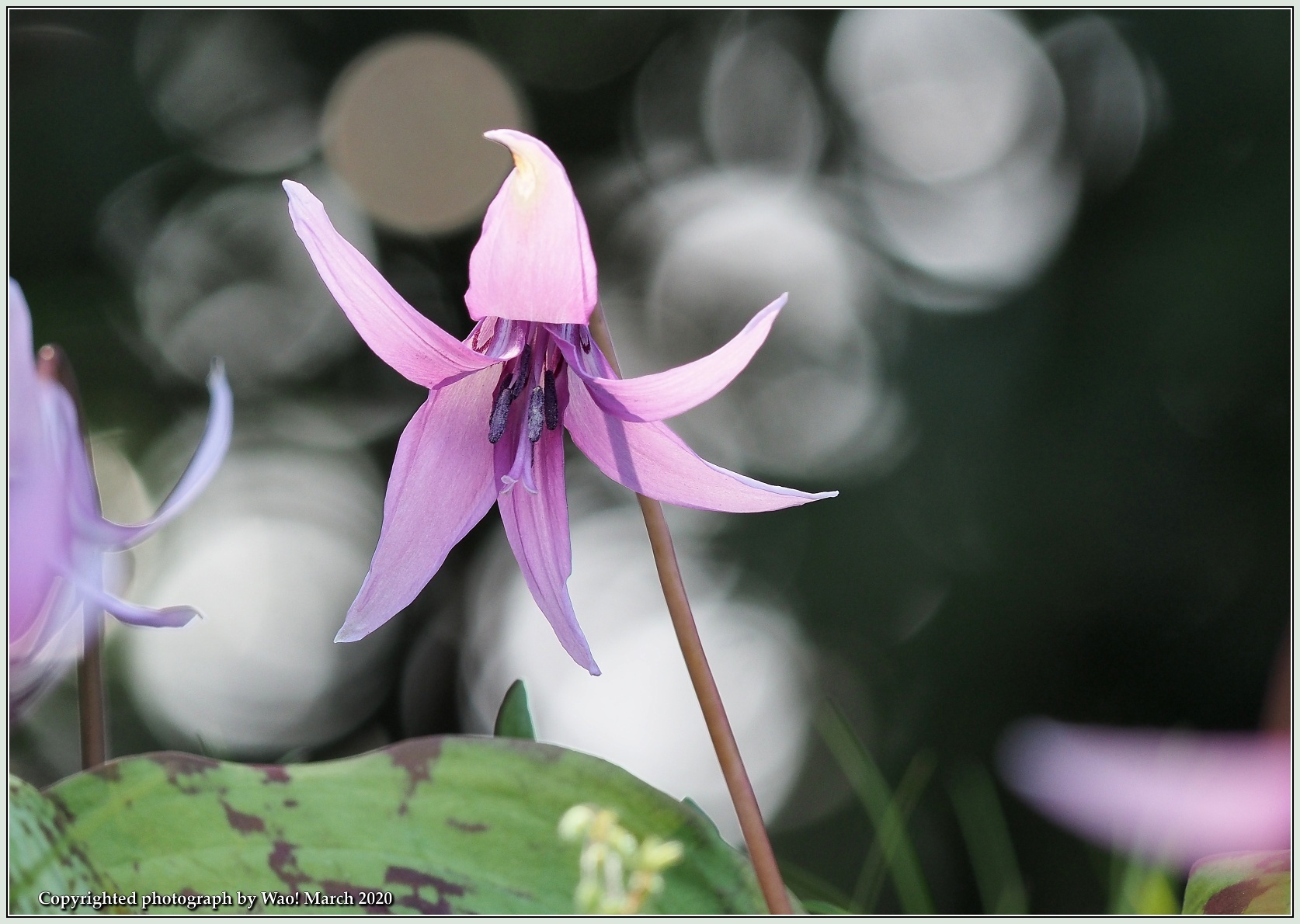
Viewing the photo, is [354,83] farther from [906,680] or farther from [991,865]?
[991,865]

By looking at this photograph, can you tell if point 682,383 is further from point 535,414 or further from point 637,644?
point 637,644

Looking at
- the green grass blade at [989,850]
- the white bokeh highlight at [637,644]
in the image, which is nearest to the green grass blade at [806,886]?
the green grass blade at [989,850]

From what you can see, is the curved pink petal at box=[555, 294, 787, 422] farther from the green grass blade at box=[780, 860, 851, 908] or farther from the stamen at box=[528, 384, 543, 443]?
the green grass blade at box=[780, 860, 851, 908]

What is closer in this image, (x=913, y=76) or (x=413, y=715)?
(x=413, y=715)

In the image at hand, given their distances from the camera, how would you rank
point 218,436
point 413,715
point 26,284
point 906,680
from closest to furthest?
point 218,436 → point 26,284 → point 906,680 → point 413,715

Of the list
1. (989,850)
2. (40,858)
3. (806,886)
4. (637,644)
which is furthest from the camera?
(637,644)

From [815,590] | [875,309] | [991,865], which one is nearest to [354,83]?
[875,309]

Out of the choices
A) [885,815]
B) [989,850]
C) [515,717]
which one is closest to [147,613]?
[515,717]
